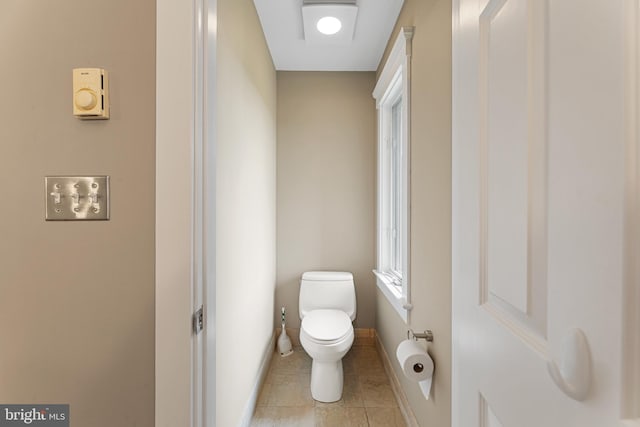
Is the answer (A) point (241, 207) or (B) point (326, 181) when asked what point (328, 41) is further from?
(A) point (241, 207)

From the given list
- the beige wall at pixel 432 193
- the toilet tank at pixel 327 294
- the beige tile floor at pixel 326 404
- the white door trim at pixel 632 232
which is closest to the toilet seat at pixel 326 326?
the toilet tank at pixel 327 294

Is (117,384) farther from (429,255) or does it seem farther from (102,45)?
(429,255)

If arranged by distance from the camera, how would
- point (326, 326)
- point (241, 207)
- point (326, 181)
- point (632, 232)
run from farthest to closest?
point (326, 181), point (326, 326), point (241, 207), point (632, 232)

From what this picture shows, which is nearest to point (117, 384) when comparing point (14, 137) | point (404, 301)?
point (14, 137)

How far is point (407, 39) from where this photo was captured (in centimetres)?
184

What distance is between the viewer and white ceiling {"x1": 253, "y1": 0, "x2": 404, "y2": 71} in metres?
2.10

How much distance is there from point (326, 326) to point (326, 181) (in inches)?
51.8

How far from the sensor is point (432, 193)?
1.50 m

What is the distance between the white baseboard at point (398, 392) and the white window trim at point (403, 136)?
1.64 ft

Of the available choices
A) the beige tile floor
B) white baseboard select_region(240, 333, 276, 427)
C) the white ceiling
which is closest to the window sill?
the beige tile floor

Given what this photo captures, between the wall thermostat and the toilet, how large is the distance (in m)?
1.76

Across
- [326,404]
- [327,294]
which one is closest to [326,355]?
[326,404]

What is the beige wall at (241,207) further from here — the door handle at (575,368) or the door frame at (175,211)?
the door handle at (575,368)

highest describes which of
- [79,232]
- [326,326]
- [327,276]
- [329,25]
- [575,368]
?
[329,25]
